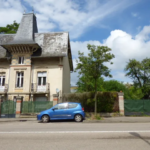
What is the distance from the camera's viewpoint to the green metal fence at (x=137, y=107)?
17422mm

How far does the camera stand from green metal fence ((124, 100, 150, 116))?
17422 millimetres

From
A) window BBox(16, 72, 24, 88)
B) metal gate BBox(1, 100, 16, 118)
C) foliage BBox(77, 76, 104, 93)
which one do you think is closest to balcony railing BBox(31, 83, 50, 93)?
window BBox(16, 72, 24, 88)

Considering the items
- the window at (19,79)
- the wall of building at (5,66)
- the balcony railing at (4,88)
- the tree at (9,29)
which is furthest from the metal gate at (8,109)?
the tree at (9,29)

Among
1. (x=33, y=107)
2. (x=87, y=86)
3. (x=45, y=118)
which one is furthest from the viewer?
(x=87, y=86)

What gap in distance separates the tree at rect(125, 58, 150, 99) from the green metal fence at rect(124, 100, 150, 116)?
35.4 feet

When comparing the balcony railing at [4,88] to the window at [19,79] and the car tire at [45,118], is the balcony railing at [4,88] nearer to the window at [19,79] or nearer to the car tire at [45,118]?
the window at [19,79]

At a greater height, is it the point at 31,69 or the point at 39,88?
the point at 31,69

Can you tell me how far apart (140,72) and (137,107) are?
455 inches

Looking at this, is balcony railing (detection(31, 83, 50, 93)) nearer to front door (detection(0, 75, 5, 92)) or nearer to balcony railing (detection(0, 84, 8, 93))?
balcony railing (detection(0, 84, 8, 93))

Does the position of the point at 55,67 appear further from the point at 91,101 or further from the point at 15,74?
the point at 91,101

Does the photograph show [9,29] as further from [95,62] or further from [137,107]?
[137,107]

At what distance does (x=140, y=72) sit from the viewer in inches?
1086

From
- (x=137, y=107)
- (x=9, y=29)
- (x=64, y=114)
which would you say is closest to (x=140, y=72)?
(x=137, y=107)

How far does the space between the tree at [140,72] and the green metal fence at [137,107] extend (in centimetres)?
1080
